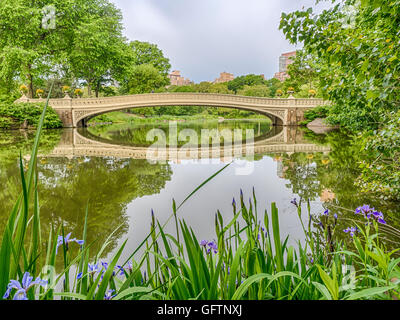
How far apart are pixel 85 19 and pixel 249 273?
716 inches

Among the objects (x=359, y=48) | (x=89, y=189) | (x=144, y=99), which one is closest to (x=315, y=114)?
(x=144, y=99)

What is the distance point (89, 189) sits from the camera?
3326 mm

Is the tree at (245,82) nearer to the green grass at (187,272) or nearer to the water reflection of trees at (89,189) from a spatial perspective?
the water reflection of trees at (89,189)

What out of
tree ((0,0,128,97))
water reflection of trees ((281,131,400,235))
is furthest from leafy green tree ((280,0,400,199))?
tree ((0,0,128,97))

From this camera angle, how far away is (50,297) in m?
0.63

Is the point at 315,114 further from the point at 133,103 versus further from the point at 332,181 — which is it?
the point at 332,181

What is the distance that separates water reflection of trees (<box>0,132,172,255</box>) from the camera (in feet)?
7.50

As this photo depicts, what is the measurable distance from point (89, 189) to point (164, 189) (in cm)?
96

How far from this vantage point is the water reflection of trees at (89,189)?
2.29 metres

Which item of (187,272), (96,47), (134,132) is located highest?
(96,47)

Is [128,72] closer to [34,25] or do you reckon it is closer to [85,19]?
[85,19]

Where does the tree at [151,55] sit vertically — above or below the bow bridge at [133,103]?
above

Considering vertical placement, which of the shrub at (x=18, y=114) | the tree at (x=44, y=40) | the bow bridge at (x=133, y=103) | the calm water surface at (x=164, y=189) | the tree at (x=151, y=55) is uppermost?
the tree at (x=151, y=55)

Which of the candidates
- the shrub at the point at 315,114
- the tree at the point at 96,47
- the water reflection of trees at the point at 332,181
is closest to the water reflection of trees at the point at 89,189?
the water reflection of trees at the point at 332,181
